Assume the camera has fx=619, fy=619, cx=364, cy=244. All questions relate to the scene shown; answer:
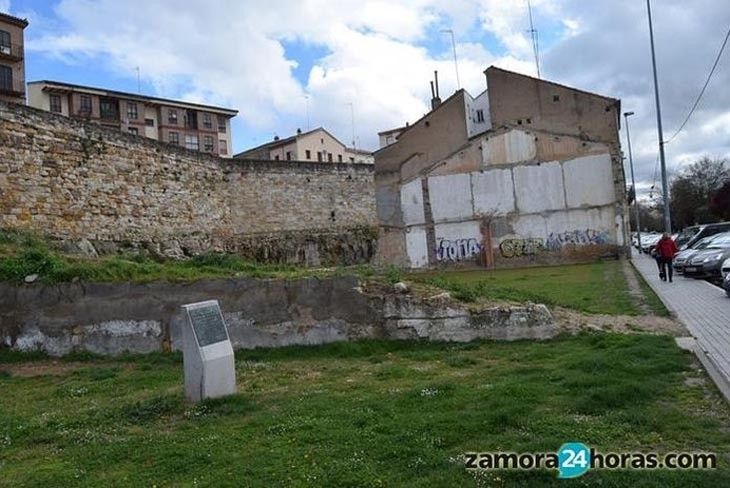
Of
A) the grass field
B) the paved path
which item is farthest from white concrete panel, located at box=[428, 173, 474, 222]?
the paved path

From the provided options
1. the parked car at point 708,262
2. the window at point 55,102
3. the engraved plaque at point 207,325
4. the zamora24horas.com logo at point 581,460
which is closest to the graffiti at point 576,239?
the parked car at point 708,262

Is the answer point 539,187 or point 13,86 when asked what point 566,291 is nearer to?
point 539,187

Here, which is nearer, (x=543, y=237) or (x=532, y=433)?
(x=532, y=433)

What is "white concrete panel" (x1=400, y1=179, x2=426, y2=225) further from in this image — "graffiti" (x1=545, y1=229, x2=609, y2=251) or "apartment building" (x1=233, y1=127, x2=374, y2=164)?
"apartment building" (x1=233, y1=127, x2=374, y2=164)

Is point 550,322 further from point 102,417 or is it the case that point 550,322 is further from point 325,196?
point 325,196

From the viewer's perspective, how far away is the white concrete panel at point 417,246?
A: 135ft

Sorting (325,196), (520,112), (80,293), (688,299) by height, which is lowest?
(688,299)

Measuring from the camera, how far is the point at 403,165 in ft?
142

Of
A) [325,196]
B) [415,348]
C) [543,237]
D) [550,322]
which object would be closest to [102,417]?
[415,348]

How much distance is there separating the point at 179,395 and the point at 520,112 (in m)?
37.3

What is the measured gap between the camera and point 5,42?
56.2 meters

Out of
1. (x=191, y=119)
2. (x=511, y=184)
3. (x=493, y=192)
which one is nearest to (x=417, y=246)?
(x=493, y=192)

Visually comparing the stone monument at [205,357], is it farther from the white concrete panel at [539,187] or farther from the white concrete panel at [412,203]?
the white concrete panel at [412,203]

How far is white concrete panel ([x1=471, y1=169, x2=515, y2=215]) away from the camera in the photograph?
38.9 m
